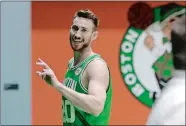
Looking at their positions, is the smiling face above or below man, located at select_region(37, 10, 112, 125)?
above

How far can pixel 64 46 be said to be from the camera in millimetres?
3092

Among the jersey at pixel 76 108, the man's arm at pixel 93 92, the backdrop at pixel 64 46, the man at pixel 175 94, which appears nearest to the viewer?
the man at pixel 175 94

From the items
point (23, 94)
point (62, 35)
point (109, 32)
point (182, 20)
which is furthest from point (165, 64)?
point (182, 20)

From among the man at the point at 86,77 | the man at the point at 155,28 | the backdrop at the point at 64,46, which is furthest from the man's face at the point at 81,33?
the man at the point at 155,28

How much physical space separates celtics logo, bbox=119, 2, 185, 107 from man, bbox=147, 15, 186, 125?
2.12m

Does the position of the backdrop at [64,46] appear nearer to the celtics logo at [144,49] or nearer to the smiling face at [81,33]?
the celtics logo at [144,49]

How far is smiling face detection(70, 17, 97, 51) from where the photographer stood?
174 cm

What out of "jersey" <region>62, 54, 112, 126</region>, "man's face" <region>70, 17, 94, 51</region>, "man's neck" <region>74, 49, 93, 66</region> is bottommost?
"jersey" <region>62, 54, 112, 126</region>

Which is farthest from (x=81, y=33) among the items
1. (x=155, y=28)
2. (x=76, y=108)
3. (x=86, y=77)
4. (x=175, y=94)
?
(x=155, y=28)

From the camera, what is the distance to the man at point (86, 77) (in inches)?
65.6

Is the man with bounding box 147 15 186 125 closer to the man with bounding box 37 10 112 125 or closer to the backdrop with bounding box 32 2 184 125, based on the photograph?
the man with bounding box 37 10 112 125

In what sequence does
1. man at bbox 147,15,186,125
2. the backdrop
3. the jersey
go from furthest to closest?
the backdrop → the jersey → man at bbox 147,15,186,125

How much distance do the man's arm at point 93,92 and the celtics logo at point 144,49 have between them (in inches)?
56.1

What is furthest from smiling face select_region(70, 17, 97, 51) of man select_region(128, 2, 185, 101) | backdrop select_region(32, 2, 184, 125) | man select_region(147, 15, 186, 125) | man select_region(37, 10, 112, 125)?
man select_region(128, 2, 185, 101)
